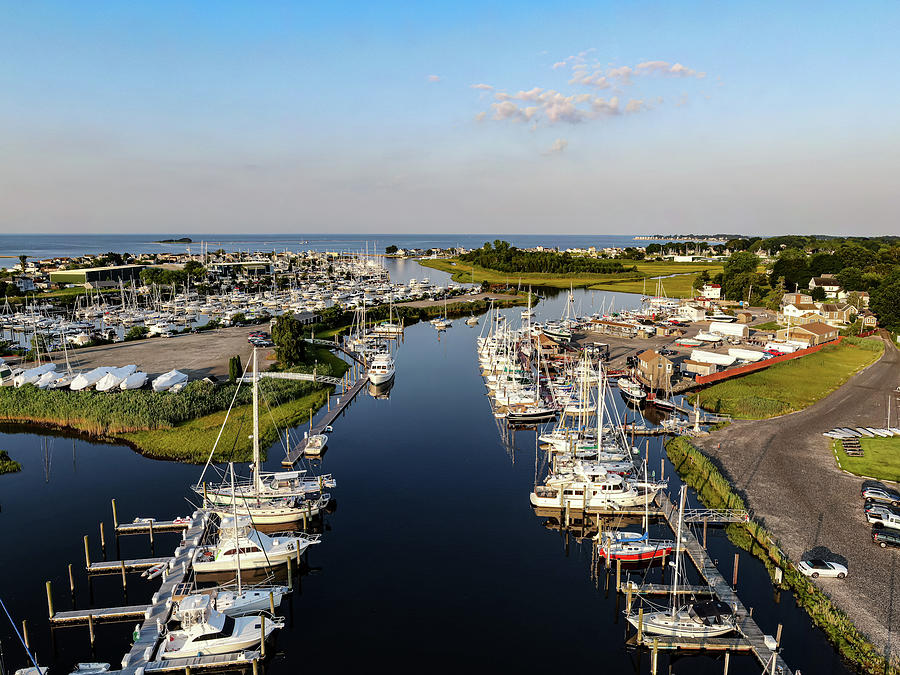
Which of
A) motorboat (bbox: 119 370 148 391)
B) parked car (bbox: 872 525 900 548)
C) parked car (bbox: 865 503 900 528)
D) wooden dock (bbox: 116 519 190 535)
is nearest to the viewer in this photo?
parked car (bbox: 872 525 900 548)

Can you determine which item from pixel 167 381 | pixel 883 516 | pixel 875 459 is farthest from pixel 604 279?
pixel 883 516

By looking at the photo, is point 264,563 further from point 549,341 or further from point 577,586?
point 549,341

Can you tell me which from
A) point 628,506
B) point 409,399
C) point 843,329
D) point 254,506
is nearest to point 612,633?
point 628,506

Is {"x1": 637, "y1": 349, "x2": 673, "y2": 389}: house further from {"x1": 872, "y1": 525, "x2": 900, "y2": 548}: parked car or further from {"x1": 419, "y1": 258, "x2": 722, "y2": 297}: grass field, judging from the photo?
{"x1": 419, "y1": 258, "x2": 722, "y2": 297}: grass field

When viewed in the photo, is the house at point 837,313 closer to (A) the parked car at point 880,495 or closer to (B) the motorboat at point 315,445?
(A) the parked car at point 880,495

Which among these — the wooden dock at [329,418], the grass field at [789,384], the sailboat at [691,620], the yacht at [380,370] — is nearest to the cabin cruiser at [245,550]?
the wooden dock at [329,418]

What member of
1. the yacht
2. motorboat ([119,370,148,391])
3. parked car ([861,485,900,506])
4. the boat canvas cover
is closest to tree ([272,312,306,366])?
the yacht

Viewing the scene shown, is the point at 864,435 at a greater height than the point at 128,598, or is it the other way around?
the point at 864,435
